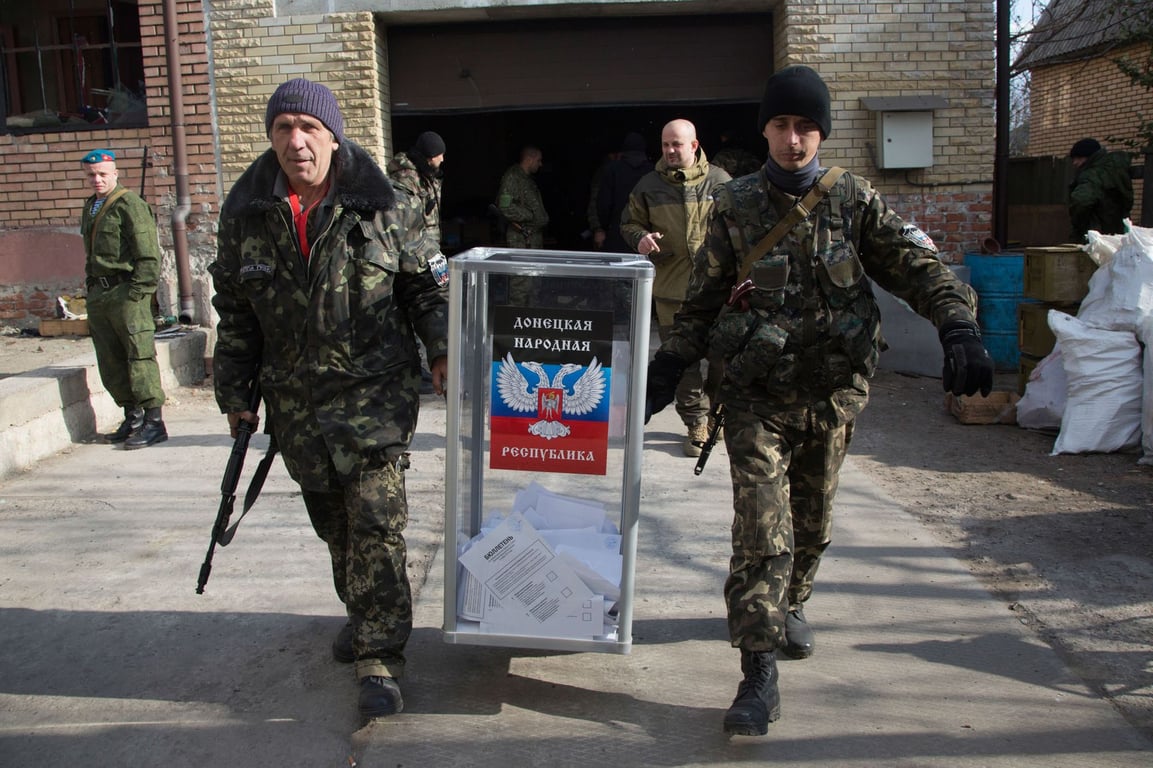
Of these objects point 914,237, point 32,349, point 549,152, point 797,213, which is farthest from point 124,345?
point 549,152

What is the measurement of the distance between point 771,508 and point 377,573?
1.21m

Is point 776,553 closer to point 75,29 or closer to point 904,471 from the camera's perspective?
point 904,471

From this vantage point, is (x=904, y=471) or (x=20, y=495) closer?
(x=20, y=495)

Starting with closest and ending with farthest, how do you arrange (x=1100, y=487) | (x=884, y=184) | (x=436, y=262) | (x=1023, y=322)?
(x=436, y=262)
(x=1100, y=487)
(x=1023, y=322)
(x=884, y=184)

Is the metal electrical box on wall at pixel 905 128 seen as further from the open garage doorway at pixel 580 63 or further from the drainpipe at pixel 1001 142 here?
the open garage doorway at pixel 580 63

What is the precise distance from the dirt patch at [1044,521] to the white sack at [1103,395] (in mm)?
90

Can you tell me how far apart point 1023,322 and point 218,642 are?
19.1ft

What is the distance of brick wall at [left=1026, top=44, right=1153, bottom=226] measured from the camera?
59.2 feet

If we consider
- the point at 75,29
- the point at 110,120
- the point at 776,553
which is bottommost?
the point at 776,553

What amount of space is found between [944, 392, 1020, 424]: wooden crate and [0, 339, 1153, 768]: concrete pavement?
2229 mm

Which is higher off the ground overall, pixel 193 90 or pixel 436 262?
pixel 193 90

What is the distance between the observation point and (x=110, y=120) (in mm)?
9758

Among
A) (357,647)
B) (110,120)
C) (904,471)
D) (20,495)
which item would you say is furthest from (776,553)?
(110,120)

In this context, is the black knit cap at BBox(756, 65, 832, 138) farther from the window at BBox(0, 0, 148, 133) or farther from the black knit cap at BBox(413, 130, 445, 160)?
the window at BBox(0, 0, 148, 133)
